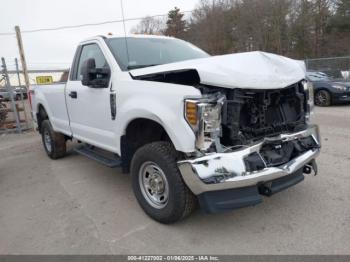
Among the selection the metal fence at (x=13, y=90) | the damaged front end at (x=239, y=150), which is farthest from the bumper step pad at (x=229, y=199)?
the metal fence at (x=13, y=90)

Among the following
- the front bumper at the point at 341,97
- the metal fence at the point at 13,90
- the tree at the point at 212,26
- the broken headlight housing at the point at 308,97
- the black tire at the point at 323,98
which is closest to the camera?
the broken headlight housing at the point at 308,97

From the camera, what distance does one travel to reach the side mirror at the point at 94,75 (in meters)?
3.87

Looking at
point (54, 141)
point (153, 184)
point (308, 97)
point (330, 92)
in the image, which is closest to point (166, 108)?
point (153, 184)

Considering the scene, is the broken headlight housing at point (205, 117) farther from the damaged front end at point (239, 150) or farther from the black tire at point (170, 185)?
the black tire at point (170, 185)

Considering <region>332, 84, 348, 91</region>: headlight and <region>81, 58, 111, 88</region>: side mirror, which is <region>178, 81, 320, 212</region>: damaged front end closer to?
<region>81, 58, 111, 88</region>: side mirror

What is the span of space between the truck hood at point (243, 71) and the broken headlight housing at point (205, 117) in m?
0.19

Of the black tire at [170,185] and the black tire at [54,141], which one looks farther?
the black tire at [54,141]

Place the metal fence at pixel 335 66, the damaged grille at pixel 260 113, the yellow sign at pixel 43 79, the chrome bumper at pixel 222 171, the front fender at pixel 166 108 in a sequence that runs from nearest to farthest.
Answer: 1. the chrome bumper at pixel 222 171
2. the front fender at pixel 166 108
3. the damaged grille at pixel 260 113
4. the yellow sign at pixel 43 79
5. the metal fence at pixel 335 66

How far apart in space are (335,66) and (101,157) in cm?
1800

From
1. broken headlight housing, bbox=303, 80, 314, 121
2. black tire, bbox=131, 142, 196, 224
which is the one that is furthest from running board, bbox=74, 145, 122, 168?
broken headlight housing, bbox=303, 80, 314, 121

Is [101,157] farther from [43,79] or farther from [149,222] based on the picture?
[43,79]

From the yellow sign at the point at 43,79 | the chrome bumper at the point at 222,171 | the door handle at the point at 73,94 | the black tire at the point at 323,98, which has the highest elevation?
the yellow sign at the point at 43,79

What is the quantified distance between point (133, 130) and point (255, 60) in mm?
1561

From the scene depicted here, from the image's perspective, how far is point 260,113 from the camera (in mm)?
3352
